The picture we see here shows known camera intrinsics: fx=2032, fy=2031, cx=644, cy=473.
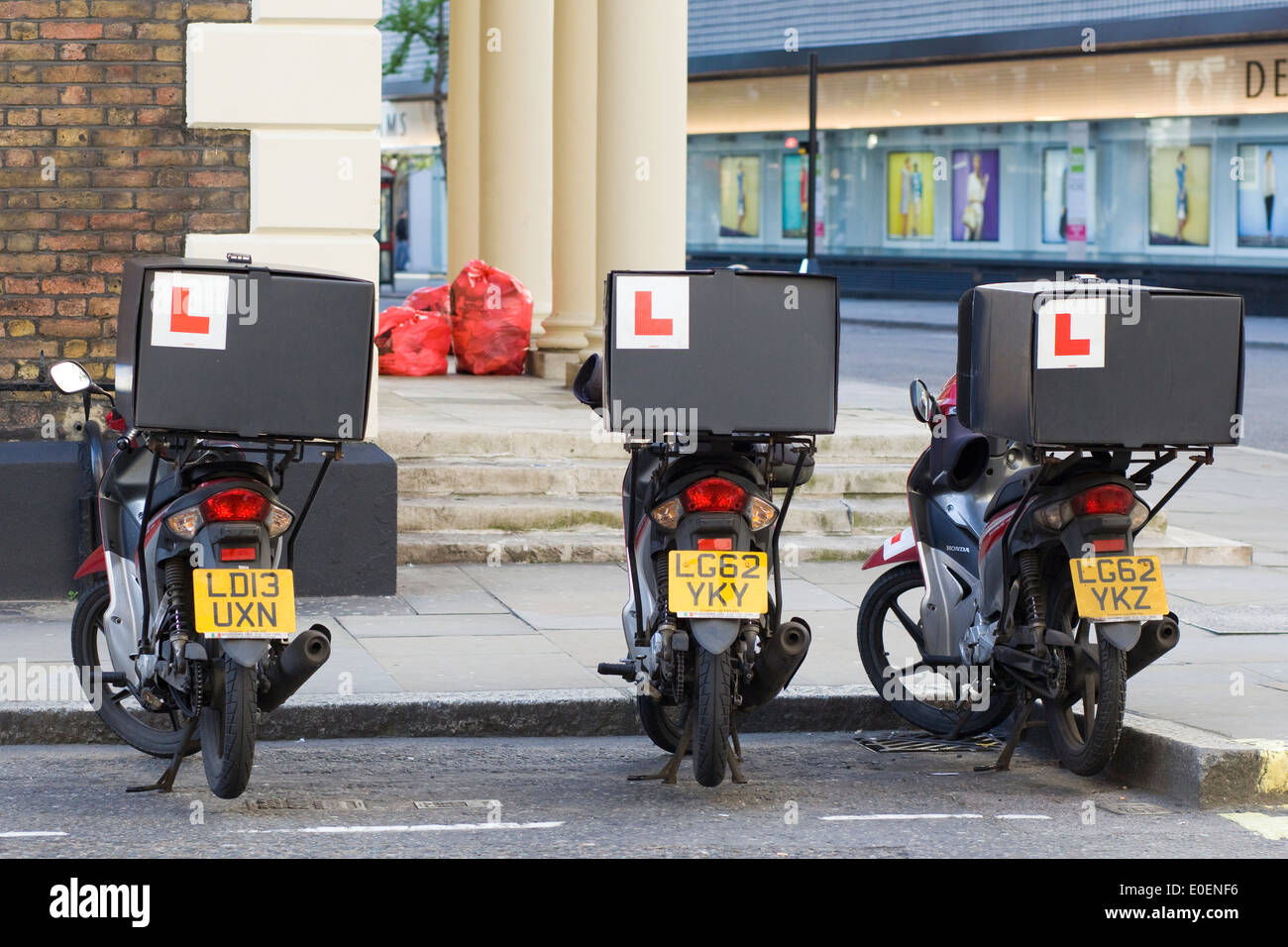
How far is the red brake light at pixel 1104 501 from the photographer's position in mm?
6047

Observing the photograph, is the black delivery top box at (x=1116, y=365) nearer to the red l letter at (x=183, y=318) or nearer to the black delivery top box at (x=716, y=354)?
the black delivery top box at (x=716, y=354)

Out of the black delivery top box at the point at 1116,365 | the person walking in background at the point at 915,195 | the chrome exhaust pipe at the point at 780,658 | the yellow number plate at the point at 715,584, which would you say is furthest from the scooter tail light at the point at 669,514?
the person walking in background at the point at 915,195

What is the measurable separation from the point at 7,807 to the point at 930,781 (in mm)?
2719

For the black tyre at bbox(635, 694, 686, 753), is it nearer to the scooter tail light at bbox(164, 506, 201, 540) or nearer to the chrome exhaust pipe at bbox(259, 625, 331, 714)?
the chrome exhaust pipe at bbox(259, 625, 331, 714)

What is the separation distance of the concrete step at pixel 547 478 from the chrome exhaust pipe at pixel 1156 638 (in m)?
4.21

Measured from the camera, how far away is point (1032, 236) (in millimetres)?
36094

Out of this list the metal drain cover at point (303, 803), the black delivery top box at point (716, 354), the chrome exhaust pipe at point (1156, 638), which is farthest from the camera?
the chrome exhaust pipe at point (1156, 638)

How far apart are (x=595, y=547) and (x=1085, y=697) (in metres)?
4.13

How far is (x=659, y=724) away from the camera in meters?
6.29

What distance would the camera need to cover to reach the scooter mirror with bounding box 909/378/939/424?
6707mm

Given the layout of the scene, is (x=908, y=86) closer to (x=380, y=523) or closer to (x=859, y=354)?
(x=859, y=354)

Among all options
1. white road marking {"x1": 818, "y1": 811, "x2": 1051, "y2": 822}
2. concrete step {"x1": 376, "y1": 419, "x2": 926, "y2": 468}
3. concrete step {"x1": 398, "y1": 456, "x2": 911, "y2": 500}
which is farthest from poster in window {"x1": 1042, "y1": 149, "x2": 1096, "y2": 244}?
white road marking {"x1": 818, "y1": 811, "x2": 1051, "y2": 822}

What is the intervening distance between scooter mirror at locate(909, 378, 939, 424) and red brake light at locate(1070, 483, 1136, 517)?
2.57 ft

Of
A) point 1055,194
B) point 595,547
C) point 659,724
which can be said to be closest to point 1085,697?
point 659,724
